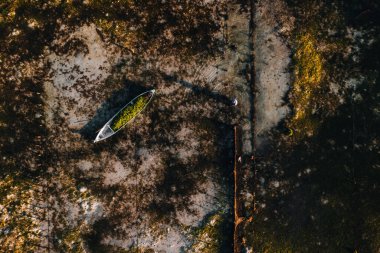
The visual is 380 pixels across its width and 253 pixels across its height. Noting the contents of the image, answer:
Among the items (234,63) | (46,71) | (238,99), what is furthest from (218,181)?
(46,71)

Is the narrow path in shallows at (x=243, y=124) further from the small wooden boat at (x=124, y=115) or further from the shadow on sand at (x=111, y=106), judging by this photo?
the shadow on sand at (x=111, y=106)

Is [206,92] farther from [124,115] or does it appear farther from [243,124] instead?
[124,115]

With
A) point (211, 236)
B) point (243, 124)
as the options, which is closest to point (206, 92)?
point (243, 124)

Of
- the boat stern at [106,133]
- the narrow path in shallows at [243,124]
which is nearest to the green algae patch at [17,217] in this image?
the boat stern at [106,133]

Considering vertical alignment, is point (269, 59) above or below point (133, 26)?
below

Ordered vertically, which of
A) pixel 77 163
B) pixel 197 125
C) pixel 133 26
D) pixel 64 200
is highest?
pixel 133 26

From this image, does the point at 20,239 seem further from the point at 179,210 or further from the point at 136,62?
the point at 136,62

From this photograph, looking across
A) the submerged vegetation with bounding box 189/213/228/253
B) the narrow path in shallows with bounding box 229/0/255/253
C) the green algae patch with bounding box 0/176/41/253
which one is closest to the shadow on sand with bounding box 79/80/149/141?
the green algae patch with bounding box 0/176/41/253
